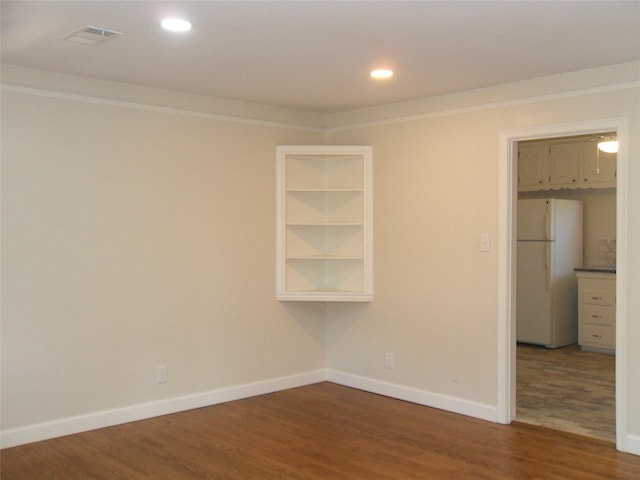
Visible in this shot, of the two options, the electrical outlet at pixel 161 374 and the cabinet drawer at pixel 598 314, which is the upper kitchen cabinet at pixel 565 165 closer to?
the cabinet drawer at pixel 598 314

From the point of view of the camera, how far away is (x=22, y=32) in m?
3.39

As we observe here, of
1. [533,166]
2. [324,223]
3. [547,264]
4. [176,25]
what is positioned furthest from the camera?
[533,166]

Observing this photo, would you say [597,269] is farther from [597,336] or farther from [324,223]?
[324,223]

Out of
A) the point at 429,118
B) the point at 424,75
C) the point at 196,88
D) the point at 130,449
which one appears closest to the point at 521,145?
the point at 429,118

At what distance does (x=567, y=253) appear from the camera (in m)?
7.46

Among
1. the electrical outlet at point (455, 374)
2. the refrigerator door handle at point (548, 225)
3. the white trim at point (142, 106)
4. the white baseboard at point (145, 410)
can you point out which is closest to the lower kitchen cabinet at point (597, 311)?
the refrigerator door handle at point (548, 225)

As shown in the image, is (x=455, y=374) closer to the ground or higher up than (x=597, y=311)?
closer to the ground

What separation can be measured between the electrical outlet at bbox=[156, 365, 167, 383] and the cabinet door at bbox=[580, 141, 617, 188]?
5.06 meters

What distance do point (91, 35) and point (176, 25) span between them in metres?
0.51

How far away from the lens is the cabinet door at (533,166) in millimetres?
7598

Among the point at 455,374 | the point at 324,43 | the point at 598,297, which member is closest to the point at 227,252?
the point at 455,374

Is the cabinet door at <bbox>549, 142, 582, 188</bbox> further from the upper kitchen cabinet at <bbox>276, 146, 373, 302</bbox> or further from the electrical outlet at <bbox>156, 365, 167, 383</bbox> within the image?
the electrical outlet at <bbox>156, 365, 167, 383</bbox>

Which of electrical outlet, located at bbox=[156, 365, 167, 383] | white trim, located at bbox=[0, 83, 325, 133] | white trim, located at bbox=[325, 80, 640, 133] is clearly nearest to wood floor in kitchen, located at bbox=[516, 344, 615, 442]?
white trim, located at bbox=[325, 80, 640, 133]

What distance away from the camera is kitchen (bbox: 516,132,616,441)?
7.13m
